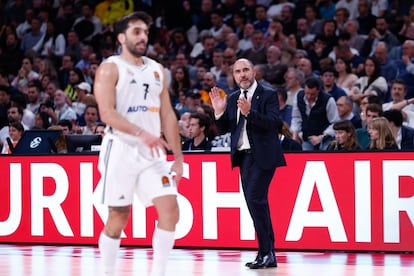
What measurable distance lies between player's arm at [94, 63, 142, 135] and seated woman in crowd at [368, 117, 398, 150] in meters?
4.81

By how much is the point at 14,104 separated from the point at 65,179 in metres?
4.71

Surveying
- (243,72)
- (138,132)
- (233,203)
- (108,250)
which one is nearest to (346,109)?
(233,203)

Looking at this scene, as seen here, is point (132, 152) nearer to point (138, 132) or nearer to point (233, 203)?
point (138, 132)

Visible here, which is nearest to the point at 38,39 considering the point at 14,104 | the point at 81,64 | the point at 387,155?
the point at 81,64

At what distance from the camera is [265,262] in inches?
410

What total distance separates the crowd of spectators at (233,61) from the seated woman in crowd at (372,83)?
0.06ft

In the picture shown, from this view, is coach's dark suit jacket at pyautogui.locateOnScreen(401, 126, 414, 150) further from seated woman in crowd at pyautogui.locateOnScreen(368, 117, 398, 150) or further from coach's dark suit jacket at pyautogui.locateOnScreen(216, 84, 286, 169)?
coach's dark suit jacket at pyautogui.locateOnScreen(216, 84, 286, 169)

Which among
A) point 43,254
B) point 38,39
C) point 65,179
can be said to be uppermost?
point 38,39

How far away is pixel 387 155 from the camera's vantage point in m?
11.7

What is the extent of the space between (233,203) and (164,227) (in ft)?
13.8

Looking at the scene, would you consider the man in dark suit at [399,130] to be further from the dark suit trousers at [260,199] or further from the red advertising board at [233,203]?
the dark suit trousers at [260,199]

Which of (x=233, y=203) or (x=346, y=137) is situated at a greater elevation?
(x=346, y=137)

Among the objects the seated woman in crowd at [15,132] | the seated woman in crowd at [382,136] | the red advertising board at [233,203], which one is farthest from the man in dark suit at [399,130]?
the seated woman in crowd at [15,132]

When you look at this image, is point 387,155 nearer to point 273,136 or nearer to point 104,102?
point 273,136
